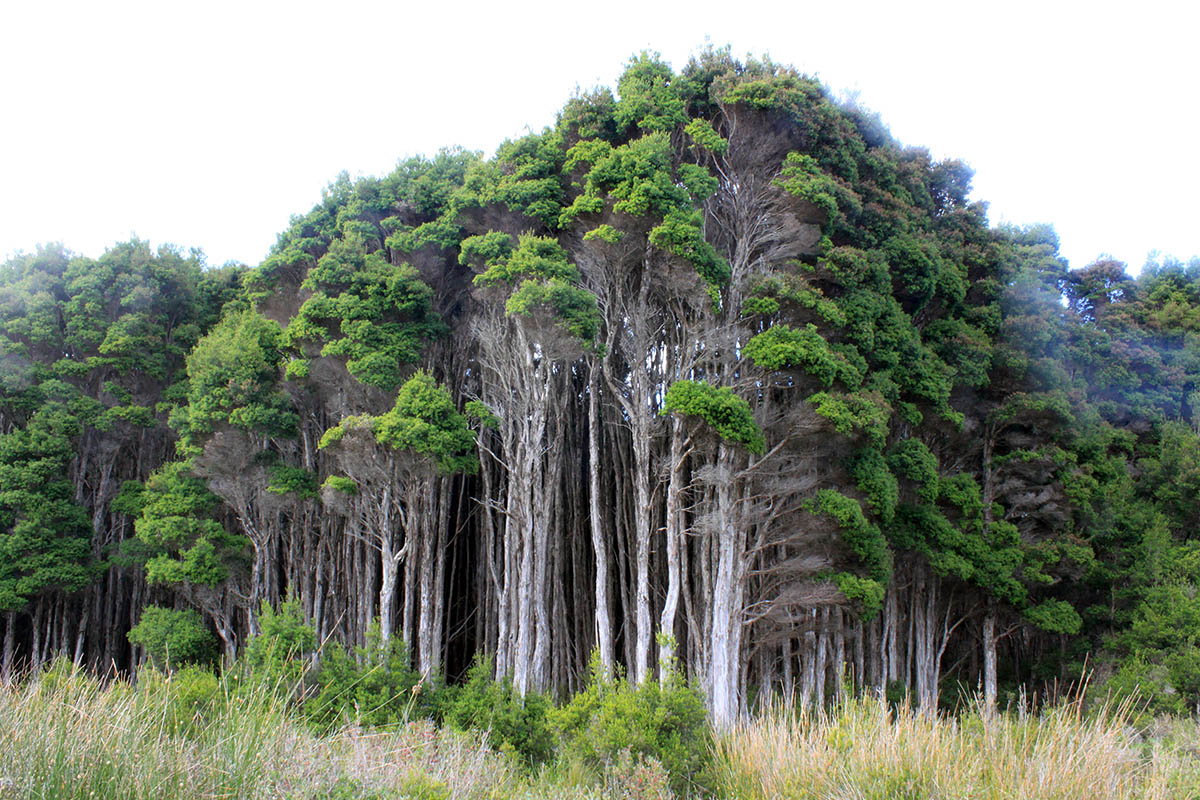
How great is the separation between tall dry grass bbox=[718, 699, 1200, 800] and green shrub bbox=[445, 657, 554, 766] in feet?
16.3

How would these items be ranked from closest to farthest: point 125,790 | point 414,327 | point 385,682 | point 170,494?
point 125,790 < point 385,682 < point 414,327 < point 170,494

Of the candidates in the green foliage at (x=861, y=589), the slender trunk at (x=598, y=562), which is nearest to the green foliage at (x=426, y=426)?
the slender trunk at (x=598, y=562)

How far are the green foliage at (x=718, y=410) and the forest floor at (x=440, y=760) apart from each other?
18.1 feet

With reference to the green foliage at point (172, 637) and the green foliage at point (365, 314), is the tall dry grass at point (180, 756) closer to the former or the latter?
the green foliage at point (365, 314)

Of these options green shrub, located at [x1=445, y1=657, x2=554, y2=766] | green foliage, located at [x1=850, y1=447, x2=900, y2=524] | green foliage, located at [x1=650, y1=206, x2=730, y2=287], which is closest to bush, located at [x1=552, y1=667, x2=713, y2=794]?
green shrub, located at [x1=445, y1=657, x2=554, y2=766]

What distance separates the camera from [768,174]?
14422mm

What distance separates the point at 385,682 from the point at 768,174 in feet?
37.7

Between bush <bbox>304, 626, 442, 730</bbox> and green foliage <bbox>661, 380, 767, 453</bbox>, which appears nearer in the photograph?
bush <bbox>304, 626, 442, 730</bbox>

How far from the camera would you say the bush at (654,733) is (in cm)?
705

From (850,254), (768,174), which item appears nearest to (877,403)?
(850,254)

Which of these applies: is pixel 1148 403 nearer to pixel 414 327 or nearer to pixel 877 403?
pixel 877 403

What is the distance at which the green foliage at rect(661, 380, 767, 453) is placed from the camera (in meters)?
11.7

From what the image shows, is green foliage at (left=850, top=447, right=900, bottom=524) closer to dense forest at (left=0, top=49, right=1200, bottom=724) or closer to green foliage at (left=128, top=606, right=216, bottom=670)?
dense forest at (left=0, top=49, right=1200, bottom=724)

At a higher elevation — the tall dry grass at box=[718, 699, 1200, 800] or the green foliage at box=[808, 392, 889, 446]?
the green foliage at box=[808, 392, 889, 446]
